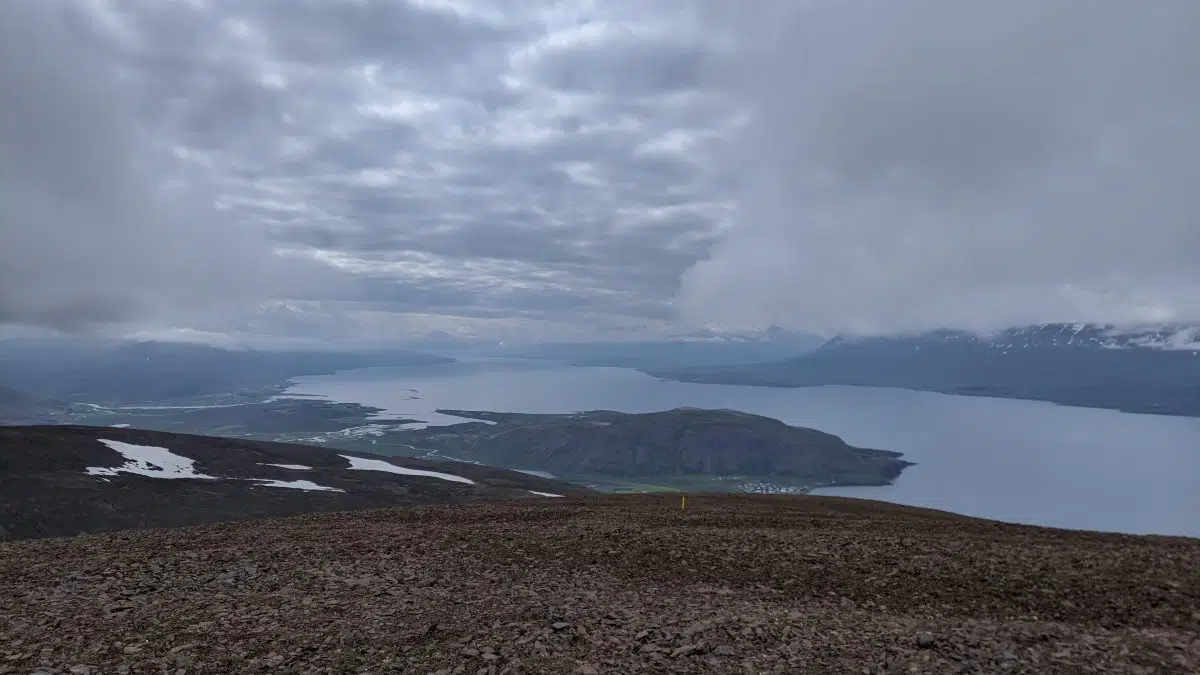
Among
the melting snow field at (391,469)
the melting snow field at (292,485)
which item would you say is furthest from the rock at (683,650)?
the melting snow field at (391,469)

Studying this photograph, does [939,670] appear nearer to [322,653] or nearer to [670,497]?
[322,653]

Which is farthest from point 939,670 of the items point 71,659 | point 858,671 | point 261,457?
point 261,457

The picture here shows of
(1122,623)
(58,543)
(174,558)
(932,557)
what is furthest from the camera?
(58,543)

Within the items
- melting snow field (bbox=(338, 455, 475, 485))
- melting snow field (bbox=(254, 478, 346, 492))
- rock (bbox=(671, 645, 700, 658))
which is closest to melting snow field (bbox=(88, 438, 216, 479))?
melting snow field (bbox=(254, 478, 346, 492))

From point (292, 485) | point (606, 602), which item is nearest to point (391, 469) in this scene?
point (292, 485)

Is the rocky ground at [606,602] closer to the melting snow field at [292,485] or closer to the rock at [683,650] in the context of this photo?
the rock at [683,650]
